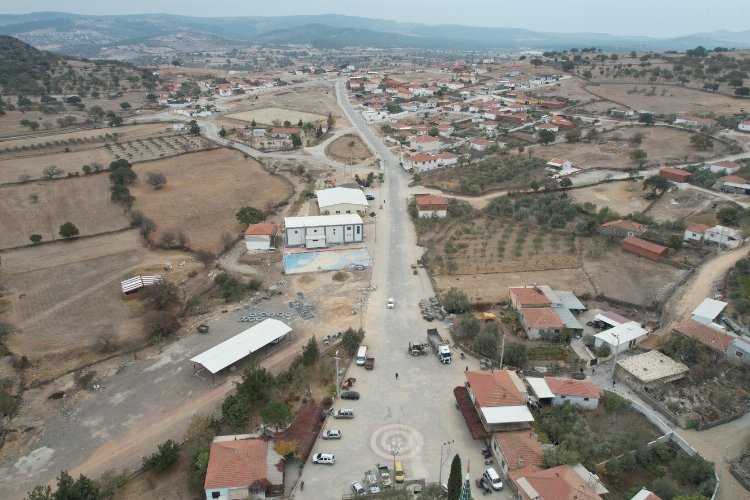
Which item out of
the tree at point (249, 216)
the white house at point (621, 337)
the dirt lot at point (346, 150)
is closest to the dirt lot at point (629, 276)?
the white house at point (621, 337)

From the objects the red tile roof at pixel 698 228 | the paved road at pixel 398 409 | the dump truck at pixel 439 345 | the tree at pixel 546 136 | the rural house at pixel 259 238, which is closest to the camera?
the paved road at pixel 398 409

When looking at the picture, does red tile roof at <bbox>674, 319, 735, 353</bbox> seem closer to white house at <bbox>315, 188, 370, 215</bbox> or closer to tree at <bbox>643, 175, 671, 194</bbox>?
tree at <bbox>643, 175, 671, 194</bbox>

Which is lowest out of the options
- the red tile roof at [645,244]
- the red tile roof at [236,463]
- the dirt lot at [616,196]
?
the red tile roof at [236,463]

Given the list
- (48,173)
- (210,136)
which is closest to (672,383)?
(48,173)

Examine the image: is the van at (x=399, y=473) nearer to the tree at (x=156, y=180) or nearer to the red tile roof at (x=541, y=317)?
the red tile roof at (x=541, y=317)

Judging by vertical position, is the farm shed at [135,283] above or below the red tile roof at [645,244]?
below

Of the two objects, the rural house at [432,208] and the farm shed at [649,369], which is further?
the rural house at [432,208]
